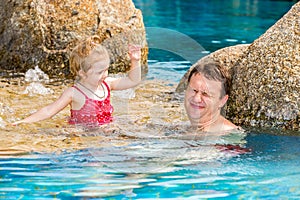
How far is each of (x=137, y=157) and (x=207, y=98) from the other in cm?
102

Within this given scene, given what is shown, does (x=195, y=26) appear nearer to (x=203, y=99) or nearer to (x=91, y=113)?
(x=91, y=113)

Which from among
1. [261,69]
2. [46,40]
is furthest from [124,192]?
[46,40]

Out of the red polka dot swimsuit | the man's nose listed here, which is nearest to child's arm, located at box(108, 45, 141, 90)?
the red polka dot swimsuit

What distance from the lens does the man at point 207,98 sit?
6.69 metres

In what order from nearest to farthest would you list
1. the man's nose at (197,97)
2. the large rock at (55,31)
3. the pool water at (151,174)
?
1. the pool water at (151,174)
2. the man's nose at (197,97)
3. the large rock at (55,31)

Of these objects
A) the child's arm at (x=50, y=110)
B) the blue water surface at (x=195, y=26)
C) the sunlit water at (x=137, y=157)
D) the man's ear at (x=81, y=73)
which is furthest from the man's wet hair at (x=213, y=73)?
the blue water surface at (x=195, y=26)

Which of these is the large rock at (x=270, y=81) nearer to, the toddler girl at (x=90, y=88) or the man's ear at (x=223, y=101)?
the man's ear at (x=223, y=101)

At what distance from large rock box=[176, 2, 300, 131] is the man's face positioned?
530mm

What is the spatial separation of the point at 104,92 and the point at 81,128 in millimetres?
490

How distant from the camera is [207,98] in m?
6.71

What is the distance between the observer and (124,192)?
5.26 metres

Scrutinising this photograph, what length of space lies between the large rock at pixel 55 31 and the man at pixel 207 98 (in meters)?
3.57

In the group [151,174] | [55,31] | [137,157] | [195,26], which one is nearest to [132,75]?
[137,157]

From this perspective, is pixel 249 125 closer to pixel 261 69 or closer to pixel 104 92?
pixel 261 69
